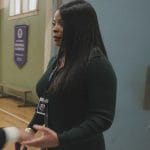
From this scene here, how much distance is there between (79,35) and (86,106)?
26cm

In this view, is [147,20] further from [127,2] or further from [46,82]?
[46,82]

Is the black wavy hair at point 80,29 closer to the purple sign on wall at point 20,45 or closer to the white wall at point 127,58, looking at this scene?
the white wall at point 127,58

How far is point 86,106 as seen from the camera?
1279 mm

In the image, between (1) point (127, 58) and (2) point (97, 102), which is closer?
(2) point (97, 102)

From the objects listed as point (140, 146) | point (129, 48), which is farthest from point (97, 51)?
point (140, 146)

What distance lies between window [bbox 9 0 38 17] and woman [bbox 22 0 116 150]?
5238 mm

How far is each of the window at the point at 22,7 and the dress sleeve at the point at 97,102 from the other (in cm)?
535

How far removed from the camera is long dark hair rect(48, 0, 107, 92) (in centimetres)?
126

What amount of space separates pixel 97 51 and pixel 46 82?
0.29 m

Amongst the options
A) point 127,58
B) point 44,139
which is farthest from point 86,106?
point 127,58

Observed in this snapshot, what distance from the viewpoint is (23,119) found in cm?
521

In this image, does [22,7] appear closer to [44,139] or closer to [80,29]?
[80,29]

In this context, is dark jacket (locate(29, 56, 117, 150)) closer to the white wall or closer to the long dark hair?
the long dark hair

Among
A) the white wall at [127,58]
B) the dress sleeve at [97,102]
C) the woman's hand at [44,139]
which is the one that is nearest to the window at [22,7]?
the white wall at [127,58]
